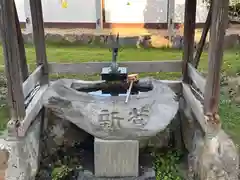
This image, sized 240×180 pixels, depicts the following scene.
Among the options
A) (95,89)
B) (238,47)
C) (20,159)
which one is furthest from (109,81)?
(238,47)

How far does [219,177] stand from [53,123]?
1962 mm

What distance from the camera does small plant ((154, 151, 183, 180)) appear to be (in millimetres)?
3554

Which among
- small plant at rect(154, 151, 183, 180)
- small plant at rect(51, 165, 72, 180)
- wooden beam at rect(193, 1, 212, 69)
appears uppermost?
wooden beam at rect(193, 1, 212, 69)

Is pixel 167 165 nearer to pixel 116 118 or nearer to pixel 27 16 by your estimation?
pixel 116 118

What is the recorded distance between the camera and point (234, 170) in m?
3.08

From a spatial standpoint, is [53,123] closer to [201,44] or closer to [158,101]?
[158,101]

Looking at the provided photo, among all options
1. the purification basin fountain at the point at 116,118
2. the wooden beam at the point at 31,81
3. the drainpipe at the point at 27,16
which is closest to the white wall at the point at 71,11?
the drainpipe at the point at 27,16

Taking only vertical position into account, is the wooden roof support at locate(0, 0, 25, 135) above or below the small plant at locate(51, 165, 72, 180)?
above

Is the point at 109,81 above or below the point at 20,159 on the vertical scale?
above

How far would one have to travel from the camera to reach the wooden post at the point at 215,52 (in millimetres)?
2807

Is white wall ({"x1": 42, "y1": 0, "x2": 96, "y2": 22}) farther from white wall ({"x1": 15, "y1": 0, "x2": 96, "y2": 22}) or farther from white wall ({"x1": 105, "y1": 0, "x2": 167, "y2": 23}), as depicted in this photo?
white wall ({"x1": 105, "y1": 0, "x2": 167, "y2": 23})

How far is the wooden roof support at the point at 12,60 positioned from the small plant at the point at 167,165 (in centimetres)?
159

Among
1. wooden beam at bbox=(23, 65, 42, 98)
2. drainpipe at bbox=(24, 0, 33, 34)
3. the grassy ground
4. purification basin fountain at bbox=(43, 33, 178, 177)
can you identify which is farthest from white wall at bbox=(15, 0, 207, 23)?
purification basin fountain at bbox=(43, 33, 178, 177)

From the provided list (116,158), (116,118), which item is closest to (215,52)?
(116,118)
